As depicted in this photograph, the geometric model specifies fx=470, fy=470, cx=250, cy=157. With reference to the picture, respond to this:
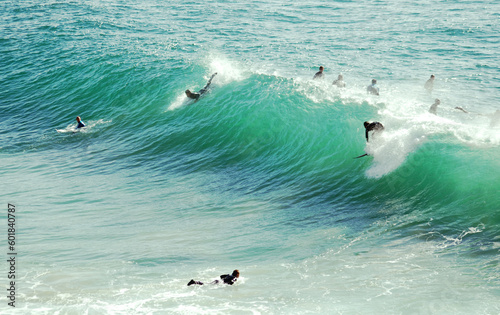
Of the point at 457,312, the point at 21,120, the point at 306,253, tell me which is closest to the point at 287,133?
the point at 306,253

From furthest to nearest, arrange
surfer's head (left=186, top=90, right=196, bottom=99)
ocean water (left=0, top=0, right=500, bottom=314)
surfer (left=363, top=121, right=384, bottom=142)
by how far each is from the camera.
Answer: surfer's head (left=186, top=90, right=196, bottom=99) → surfer (left=363, top=121, right=384, bottom=142) → ocean water (left=0, top=0, right=500, bottom=314)

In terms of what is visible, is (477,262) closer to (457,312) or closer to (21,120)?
(457,312)

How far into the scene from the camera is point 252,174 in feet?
54.3

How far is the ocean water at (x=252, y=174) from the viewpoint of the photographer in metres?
10.3

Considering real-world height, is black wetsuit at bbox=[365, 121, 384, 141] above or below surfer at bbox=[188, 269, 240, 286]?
above

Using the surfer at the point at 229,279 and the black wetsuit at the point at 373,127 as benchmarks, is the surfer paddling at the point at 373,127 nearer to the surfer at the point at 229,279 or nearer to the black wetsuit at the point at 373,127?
the black wetsuit at the point at 373,127

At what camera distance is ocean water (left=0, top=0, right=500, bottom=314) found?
33.9 feet

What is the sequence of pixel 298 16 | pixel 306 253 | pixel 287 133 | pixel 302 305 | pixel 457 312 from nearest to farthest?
pixel 457 312 → pixel 302 305 → pixel 306 253 → pixel 287 133 → pixel 298 16

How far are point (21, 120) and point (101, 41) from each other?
32.5 feet

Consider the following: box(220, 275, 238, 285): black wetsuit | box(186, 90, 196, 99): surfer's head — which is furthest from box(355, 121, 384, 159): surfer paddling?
box(186, 90, 196, 99): surfer's head

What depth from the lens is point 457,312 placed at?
899 cm

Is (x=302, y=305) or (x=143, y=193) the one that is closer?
(x=302, y=305)

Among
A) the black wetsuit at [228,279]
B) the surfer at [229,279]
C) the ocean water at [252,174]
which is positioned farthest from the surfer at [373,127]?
the black wetsuit at [228,279]

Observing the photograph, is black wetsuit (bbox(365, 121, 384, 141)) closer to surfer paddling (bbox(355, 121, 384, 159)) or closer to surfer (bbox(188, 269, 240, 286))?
surfer paddling (bbox(355, 121, 384, 159))
